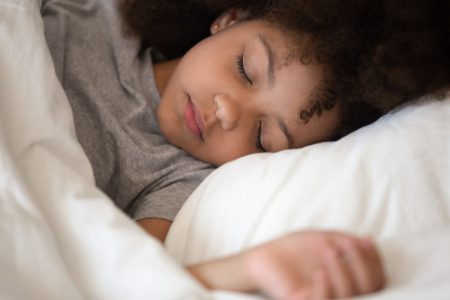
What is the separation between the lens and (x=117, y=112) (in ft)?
3.32

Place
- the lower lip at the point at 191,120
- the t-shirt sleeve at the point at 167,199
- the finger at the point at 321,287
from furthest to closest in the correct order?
1. the lower lip at the point at 191,120
2. the t-shirt sleeve at the point at 167,199
3. the finger at the point at 321,287

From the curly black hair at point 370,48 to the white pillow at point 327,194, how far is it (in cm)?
14

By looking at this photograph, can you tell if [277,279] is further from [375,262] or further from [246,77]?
[246,77]

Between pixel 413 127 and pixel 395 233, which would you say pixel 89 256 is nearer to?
pixel 395 233

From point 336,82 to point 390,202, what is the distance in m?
0.29

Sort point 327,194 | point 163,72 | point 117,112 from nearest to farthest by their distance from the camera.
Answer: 1. point 327,194
2. point 117,112
3. point 163,72

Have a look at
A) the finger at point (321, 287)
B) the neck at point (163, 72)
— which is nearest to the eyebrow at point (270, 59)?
the neck at point (163, 72)

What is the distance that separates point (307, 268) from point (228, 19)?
0.66 m

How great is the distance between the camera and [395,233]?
66 cm

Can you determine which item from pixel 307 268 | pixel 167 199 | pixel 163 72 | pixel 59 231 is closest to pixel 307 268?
pixel 307 268

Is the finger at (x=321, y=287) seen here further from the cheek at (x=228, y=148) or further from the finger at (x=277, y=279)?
the cheek at (x=228, y=148)

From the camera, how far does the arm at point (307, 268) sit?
1.76 ft

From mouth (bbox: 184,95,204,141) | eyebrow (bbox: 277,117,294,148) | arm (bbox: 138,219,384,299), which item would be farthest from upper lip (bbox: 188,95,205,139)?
arm (bbox: 138,219,384,299)

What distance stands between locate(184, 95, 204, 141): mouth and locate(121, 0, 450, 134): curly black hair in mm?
176
